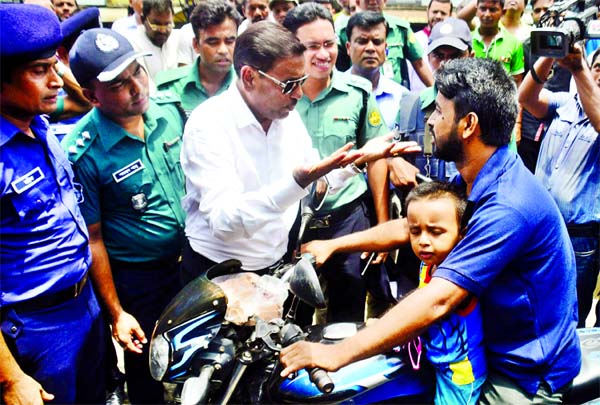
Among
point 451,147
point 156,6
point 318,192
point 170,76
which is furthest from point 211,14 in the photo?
point 451,147

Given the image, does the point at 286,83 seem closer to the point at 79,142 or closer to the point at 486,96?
the point at 486,96

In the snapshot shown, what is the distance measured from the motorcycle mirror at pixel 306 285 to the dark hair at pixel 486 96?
2.39 feet

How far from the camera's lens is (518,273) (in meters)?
1.83

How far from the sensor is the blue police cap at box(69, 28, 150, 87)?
250 centimetres

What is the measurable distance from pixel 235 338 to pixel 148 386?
142 centimetres

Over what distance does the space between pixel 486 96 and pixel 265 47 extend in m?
0.92

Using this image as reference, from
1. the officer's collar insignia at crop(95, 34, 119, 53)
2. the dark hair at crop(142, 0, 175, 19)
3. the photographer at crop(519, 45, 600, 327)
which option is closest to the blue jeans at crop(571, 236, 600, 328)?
the photographer at crop(519, 45, 600, 327)

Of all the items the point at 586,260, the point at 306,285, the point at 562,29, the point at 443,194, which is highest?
the point at 562,29

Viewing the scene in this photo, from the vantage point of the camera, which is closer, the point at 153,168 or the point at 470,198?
the point at 470,198

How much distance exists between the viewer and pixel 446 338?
1.85m

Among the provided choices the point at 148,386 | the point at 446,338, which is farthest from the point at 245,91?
the point at 148,386

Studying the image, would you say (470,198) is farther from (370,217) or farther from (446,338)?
(370,217)

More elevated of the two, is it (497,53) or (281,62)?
(281,62)

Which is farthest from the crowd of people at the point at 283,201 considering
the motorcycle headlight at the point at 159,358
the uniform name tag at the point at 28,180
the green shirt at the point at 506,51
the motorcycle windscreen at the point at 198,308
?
the green shirt at the point at 506,51
